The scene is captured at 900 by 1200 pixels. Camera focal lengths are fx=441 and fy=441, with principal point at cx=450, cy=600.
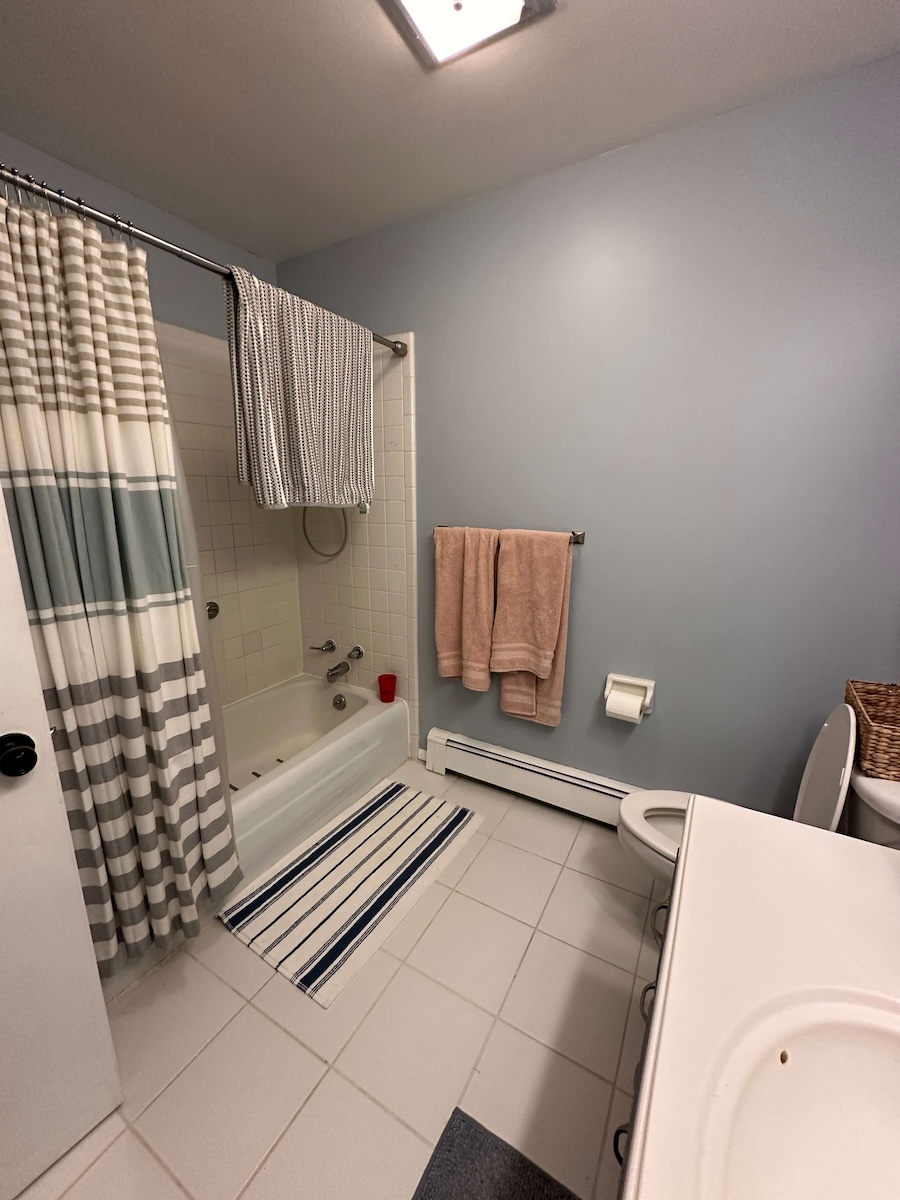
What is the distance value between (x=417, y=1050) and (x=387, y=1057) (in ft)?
0.24

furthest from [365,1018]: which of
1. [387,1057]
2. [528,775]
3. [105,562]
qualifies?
[105,562]

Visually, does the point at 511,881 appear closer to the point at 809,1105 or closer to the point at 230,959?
the point at 230,959

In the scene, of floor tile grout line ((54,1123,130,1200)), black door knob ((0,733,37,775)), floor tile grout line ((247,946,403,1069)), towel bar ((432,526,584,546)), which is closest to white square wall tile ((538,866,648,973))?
floor tile grout line ((247,946,403,1069))

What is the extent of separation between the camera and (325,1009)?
3.79 feet

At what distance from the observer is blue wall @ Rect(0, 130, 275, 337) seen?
1.37m

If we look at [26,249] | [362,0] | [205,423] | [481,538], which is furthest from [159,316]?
[481,538]

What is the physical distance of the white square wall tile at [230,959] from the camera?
1.22 meters

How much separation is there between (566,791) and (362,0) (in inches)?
92.3

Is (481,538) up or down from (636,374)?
down

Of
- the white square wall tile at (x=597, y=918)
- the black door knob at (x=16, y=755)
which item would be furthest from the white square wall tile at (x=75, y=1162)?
the white square wall tile at (x=597, y=918)

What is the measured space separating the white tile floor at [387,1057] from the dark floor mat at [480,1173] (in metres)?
0.02

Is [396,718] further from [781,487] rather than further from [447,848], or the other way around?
[781,487]

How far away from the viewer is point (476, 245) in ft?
5.25

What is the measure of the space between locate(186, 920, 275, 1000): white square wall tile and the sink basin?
1.23 meters
